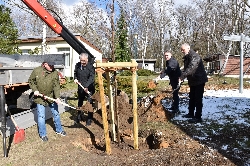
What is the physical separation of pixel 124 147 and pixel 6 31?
1157cm

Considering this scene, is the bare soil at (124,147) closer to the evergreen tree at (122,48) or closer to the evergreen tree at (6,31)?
the evergreen tree at (6,31)

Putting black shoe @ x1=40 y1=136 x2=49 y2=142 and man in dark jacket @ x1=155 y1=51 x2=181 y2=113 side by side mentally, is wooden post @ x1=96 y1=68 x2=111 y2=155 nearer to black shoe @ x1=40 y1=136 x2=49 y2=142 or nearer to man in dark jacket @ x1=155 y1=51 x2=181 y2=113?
black shoe @ x1=40 y1=136 x2=49 y2=142

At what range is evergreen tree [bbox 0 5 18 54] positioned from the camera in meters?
14.0

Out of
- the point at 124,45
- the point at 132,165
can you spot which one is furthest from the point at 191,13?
the point at 132,165

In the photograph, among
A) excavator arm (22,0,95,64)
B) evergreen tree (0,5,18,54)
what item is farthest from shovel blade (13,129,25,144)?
evergreen tree (0,5,18,54)

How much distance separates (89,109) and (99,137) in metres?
0.83

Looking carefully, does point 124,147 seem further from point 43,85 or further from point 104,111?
point 43,85

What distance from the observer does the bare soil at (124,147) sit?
14.3 ft

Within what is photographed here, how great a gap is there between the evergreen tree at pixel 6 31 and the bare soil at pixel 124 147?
347 inches

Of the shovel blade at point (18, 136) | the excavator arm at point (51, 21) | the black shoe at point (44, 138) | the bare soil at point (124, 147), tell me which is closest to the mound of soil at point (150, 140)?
the bare soil at point (124, 147)

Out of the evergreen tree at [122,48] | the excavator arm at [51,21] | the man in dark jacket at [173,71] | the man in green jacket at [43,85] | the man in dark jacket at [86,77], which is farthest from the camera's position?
the evergreen tree at [122,48]

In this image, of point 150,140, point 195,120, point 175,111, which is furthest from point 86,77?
point 195,120

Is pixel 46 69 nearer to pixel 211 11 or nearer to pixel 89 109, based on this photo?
pixel 89 109

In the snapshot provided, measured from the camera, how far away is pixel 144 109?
7500 millimetres
